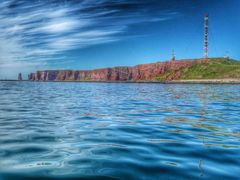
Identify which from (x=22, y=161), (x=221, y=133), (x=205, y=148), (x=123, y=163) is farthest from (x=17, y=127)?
(x=221, y=133)

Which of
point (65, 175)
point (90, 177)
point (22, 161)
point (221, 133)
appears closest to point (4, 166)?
point (22, 161)

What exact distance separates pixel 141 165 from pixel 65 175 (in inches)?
70.2

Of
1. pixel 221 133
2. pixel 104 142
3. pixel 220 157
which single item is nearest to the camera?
pixel 220 157

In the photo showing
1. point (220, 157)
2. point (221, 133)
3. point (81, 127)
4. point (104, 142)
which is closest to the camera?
point (220, 157)

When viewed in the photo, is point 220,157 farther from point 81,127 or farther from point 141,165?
point 81,127

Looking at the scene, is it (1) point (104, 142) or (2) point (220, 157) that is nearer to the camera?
(2) point (220, 157)

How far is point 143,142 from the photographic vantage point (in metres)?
9.01

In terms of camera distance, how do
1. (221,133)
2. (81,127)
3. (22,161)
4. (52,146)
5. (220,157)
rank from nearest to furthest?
1. (22,161)
2. (220,157)
3. (52,146)
4. (221,133)
5. (81,127)

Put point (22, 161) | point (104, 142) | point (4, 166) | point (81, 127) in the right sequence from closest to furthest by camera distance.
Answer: point (4, 166) → point (22, 161) → point (104, 142) → point (81, 127)

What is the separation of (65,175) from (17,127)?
676 centimetres

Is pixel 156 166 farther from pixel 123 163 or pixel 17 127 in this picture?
pixel 17 127

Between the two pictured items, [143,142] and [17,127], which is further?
[17,127]

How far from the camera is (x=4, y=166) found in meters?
6.05

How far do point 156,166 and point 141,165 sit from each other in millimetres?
345
